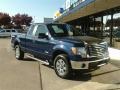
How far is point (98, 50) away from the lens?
9.16m

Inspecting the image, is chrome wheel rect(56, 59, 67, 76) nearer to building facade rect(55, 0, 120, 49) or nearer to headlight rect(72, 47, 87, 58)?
headlight rect(72, 47, 87, 58)

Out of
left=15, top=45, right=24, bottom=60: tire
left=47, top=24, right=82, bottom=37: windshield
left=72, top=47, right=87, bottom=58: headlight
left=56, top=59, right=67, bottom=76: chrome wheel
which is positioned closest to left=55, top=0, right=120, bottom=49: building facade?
left=47, top=24, right=82, bottom=37: windshield

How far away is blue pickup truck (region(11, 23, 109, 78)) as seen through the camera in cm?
870

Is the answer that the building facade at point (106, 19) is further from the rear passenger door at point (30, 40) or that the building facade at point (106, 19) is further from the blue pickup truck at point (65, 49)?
the rear passenger door at point (30, 40)

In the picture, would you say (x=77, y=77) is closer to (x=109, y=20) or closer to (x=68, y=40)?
(x=68, y=40)

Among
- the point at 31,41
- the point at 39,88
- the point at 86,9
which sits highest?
the point at 86,9

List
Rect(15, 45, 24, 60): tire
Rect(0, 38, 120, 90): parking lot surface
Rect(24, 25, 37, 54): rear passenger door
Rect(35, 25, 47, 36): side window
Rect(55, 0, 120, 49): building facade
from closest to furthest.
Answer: Rect(0, 38, 120, 90): parking lot surface, Rect(35, 25, 47, 36): side window, Rect(24, 25, 37, 54): rear passenger door, Rect(15, 45, 24, 60): tire, Rect(55, 0, 120, 49): building facade

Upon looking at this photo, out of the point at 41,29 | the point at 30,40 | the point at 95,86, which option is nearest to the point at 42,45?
the point at 41,29

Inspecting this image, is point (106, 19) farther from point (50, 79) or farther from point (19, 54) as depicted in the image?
point (50, 79)

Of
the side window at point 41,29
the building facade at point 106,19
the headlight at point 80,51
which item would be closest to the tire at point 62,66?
the headlight at point 80,51

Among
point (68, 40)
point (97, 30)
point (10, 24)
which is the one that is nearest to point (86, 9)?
point (97, 30)

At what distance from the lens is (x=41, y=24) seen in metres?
10.9

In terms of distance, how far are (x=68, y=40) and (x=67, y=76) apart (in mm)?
1234

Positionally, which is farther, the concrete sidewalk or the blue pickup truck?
the blue pickup truck
